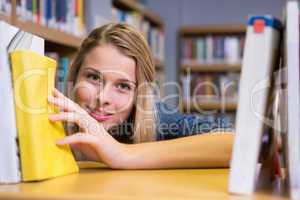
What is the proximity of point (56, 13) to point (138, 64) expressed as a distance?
2.87 feet

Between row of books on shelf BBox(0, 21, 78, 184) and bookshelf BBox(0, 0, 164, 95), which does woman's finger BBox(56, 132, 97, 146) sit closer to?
row of books on shelf BBox(0, 21, 78, 184)

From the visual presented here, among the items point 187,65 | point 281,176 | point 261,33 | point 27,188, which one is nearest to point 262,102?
point 261,33

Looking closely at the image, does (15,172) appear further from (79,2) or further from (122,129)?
(79,2)

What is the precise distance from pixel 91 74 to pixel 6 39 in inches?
24.4

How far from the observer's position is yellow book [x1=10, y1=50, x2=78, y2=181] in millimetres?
624

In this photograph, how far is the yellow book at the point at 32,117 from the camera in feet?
2.05

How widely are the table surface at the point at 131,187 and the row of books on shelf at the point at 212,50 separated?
10.3ft

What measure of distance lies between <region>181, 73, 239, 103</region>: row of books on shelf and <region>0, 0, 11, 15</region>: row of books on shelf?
2.28m

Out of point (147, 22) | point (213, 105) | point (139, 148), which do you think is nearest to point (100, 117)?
point (139, 148)

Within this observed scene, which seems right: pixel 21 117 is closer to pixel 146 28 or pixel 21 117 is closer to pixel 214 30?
pixel 146 28

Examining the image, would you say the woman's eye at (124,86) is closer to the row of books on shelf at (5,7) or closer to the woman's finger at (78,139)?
the woman's finger at (78,139)

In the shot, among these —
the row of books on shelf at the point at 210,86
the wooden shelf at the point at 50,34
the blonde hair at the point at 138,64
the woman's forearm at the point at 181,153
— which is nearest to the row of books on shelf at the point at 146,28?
the row of books on shelf at the point at 210,86

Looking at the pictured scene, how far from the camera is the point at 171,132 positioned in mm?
1310

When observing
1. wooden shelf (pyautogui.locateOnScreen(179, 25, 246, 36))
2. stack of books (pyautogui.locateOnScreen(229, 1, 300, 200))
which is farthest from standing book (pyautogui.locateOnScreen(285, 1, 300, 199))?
wooden shelf (pyautogui.locateOnScreen(179, 25, 246, 36))
